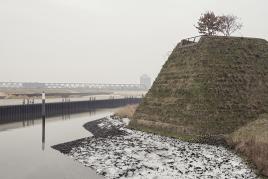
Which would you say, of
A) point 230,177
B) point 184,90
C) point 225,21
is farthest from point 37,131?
point 225,21

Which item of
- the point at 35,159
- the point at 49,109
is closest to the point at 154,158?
the point at 35,159

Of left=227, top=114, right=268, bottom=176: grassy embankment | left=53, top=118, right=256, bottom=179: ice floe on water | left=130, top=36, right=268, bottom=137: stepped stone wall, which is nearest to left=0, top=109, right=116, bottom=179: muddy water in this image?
left=53, top=118, right=256, bottom=179: ice floe on water

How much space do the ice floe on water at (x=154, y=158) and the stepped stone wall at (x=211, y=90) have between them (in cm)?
264

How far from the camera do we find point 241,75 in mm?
31453

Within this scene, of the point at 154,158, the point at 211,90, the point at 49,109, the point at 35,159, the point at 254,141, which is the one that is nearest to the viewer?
the point at 154,158

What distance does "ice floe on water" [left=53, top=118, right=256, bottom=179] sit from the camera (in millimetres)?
19109

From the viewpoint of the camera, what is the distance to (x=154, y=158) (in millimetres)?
22266

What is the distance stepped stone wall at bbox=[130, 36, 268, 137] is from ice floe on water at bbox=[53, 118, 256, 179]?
8.66 ft

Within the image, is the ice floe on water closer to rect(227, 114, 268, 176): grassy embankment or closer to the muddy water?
rect(227, 114, 268, 176): grassy embankment

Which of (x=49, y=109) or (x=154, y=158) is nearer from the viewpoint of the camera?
(x=154, y=158)

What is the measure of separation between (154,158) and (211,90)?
10.5 m

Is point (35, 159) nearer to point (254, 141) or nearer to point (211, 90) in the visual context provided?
point (254, 141)

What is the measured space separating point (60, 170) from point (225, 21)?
124ft

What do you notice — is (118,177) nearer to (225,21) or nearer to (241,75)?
(241,75)
